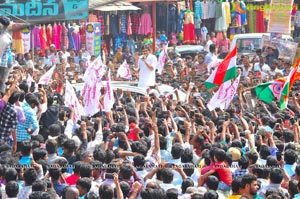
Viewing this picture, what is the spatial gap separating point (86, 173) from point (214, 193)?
144 cm

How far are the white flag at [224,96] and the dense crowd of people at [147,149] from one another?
0.14 meters

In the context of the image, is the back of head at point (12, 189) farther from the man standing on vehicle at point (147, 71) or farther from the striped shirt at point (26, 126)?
the man standing on vehicle at point (147, 71)

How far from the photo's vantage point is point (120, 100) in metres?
13.6

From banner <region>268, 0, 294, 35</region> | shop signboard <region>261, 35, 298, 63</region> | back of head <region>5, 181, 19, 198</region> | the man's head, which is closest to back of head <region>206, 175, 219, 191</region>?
the man's head

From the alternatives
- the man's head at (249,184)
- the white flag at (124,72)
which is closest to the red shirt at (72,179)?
the man's head at (249,184)

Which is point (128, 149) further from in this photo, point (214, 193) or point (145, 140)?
point (214, 193)

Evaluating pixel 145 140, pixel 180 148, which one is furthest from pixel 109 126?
pixel 180 148

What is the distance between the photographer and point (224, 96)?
482 inches

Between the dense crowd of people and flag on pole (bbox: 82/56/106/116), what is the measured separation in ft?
0.77

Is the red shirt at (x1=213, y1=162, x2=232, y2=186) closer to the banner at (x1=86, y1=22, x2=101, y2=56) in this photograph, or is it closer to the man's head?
the man's head

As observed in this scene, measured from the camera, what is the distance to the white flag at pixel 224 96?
12.1 meters

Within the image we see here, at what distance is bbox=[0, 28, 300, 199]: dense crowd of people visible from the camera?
757cm

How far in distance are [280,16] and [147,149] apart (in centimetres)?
1069

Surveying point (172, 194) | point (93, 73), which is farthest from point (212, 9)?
point (172, 194)
